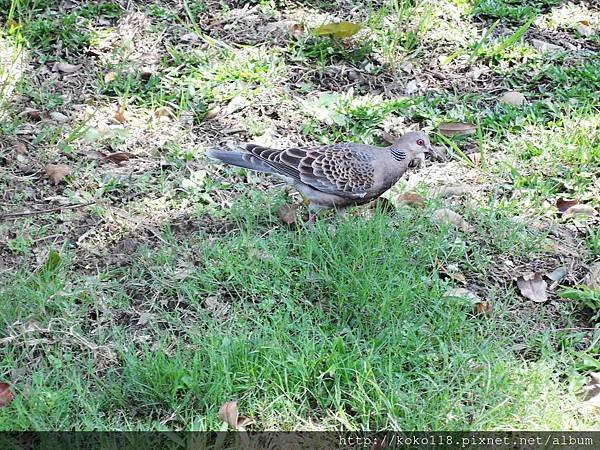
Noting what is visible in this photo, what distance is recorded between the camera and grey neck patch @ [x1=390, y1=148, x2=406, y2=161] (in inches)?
205

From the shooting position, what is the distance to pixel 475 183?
5.45 metres

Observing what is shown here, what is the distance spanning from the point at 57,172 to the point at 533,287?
321 centimetres

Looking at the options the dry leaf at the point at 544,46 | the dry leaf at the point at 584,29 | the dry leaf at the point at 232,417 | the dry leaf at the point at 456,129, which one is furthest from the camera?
the dry leaf at the point at 584,29

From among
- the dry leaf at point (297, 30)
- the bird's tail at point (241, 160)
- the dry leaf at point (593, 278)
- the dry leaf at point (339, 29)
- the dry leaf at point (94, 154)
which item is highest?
the dry leaf at point (339, 29)

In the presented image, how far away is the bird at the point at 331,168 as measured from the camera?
5.03 m

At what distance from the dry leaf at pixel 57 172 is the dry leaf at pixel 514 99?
331cm

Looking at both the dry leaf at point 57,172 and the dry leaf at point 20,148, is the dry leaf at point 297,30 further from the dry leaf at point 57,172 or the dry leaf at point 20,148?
the dry leaf at point 20,148

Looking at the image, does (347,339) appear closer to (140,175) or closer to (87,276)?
(87,276)

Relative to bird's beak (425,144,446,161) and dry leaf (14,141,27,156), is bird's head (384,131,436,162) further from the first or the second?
dry leaf (14,141,27,156)

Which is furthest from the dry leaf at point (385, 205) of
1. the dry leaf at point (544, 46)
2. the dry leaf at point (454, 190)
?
the dry leaf at point (544, 46)

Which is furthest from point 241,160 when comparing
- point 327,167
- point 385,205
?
point 385,205

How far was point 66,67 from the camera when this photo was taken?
637 centimetres

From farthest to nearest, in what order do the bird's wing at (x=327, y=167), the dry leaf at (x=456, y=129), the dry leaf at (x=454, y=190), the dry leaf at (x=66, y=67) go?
the dry leaf at (x=66, y=67), the dry leaf at (x=456, y=129), the dry leaf at (x=454, y=190), the bird's wing at (x=327, y=167)

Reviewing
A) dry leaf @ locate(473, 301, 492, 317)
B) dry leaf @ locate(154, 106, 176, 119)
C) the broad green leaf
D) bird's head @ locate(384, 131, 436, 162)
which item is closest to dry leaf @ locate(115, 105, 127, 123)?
dry leaf @ locate(154, 106, 176, 119)
